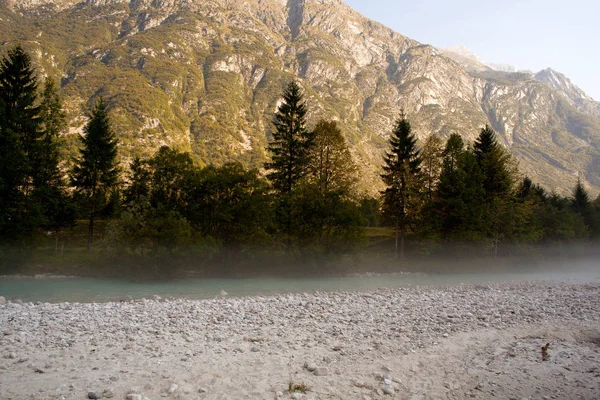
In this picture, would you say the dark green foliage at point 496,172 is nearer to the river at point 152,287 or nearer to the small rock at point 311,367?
the river at point 152,287

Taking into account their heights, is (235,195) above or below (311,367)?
above

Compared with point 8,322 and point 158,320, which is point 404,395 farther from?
point 8,322

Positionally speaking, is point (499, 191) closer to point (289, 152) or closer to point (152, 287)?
point (289, 152)

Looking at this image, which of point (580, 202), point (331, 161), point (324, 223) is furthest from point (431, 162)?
point (580, 202)

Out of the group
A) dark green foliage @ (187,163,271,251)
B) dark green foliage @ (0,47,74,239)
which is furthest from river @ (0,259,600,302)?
dark green foliage @ (0,47,74,239)

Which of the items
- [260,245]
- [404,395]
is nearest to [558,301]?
[404,395]

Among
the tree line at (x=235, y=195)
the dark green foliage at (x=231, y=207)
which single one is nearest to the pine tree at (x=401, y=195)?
the tree line at (x=235, y=195)

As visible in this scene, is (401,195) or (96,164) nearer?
(96,164)

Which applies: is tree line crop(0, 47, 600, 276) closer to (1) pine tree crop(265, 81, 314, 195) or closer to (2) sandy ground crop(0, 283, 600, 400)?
(1) pine tree crop(265, 81, 314, 195)

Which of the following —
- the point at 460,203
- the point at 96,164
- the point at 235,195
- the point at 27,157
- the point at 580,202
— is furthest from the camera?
the point at 580,202

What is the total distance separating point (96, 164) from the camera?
38156 mm

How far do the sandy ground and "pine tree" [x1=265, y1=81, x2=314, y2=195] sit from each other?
2354 cm

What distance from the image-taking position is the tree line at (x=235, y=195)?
1190 inches

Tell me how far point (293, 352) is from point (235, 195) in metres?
25.4
